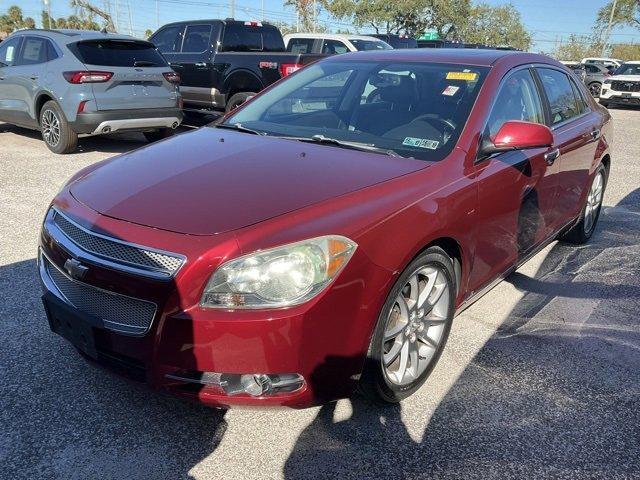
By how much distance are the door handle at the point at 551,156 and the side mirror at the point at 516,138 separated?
0.68 metres

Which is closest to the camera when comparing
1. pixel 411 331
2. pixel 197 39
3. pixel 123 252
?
pixel 123 252

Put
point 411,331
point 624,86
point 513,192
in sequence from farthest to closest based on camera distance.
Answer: point 624,86, point 513,192, point 411,331

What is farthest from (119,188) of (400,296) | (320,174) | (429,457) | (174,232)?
(429,457)

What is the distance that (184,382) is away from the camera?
86.7 inches

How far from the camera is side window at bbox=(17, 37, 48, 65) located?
8.16 m

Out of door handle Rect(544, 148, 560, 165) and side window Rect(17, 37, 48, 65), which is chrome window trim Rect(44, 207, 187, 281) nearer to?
door handle Rect(544, 148, 560, 165)

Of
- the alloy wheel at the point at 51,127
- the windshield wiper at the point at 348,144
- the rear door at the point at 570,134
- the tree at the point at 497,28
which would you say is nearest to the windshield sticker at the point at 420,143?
the windshield wiper at the point at 348,144

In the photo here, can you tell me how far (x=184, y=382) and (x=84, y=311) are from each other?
532mm

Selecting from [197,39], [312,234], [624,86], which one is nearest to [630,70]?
[624,86]

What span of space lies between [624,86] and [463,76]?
20.0m

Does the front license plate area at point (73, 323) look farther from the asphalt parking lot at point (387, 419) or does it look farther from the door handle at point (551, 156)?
the door handle at point (551, 156)

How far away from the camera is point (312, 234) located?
7.06 feet

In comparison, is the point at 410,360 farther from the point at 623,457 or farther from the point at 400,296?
the point at 623,457

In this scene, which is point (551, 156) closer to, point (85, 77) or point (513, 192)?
point (513, 192)
